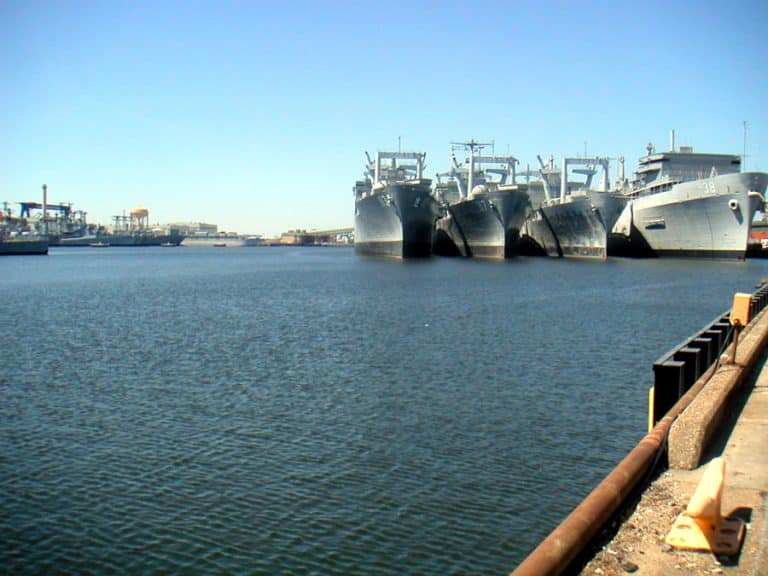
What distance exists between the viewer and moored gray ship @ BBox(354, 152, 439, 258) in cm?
7812

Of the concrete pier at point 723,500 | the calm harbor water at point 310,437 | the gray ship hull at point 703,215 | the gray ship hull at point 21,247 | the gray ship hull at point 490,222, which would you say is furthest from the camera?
the gray ship hull at point 21,247

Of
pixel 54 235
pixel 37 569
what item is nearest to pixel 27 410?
pixel 37 569

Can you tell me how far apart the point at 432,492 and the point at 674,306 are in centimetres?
2856

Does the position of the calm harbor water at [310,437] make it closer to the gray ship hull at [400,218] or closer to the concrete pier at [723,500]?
the concrete pier at [723,500]

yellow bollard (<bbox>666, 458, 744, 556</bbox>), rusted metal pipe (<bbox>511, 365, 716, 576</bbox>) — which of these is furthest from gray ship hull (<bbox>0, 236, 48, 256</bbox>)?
yellow bollard (<bbox>666, 458, 744, 556</bbox>)

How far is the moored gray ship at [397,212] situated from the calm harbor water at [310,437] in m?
47.9

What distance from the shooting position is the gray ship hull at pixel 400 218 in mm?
77812

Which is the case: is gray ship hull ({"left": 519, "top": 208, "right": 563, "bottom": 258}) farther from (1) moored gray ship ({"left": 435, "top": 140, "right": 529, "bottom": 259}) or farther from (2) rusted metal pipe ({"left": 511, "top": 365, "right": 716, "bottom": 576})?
(2) rusted metal pipe ({"left": 511, "top": 365, "right": 716, "bottom": 576})

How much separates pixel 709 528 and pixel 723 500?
112cm

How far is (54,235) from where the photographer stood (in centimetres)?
A: 17900

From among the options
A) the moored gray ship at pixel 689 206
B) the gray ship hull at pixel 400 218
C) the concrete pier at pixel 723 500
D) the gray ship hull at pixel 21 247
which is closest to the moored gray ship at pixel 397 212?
the gray ship hull at pixel 400 218

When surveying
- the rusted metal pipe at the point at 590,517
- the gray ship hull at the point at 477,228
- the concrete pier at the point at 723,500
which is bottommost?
the concrete pier at the point at 723,500

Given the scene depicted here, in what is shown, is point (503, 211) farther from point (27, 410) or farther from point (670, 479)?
point (670, 479)

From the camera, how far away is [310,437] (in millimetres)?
13508
